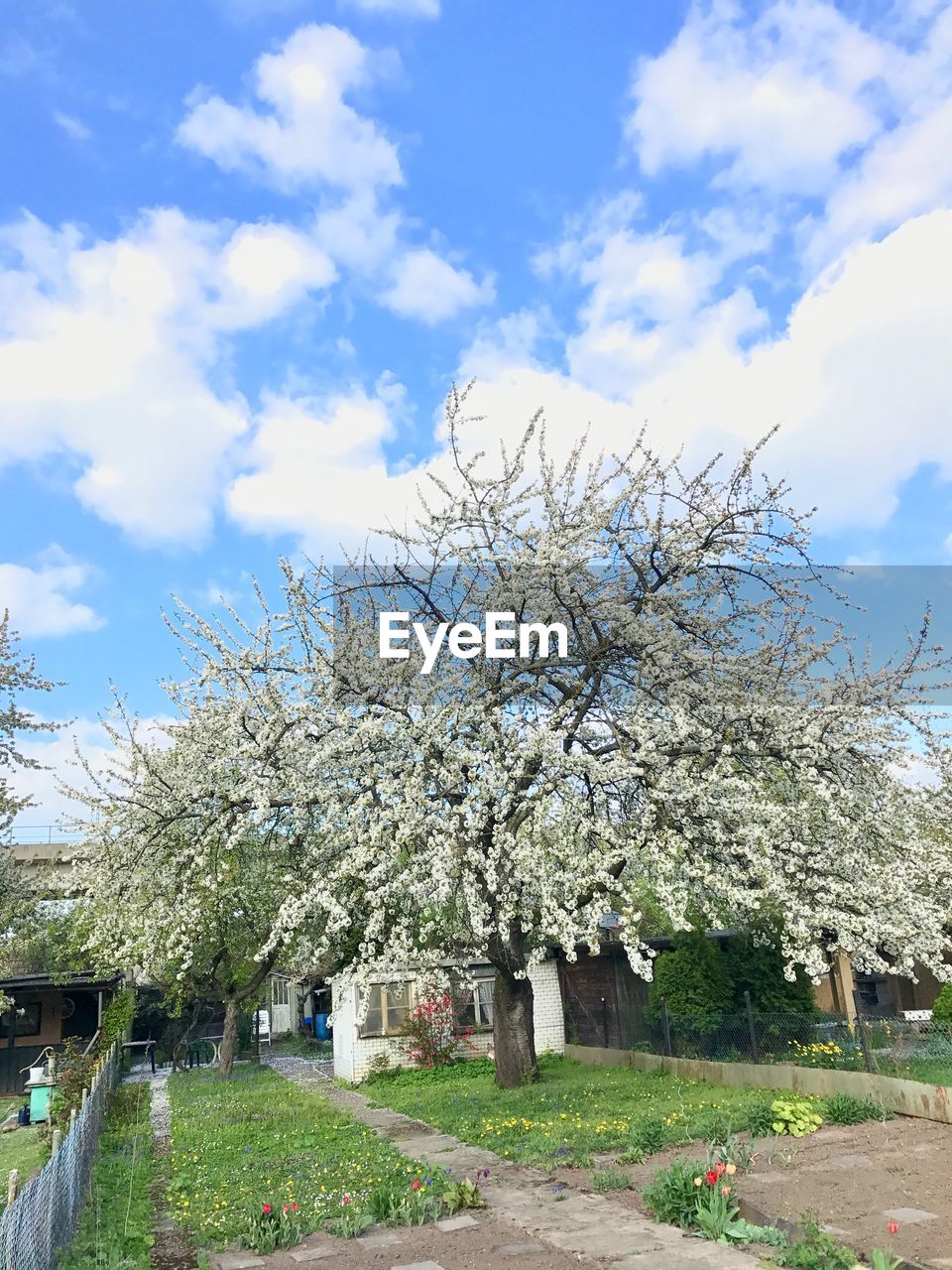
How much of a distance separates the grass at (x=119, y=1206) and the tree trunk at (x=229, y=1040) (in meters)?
9.67

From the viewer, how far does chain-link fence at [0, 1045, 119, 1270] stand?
17.8 feet

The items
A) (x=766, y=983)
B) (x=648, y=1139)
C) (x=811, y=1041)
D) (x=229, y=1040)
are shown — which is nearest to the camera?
(x=648, y=1139)

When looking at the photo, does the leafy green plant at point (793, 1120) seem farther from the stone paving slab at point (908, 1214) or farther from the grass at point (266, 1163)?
the grass at point (266, 1163)

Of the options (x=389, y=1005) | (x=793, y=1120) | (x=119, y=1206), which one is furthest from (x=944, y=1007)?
(x=119, y=1206)

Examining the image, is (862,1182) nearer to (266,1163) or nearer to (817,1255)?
(817,1255)

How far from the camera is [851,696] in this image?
46.5 feet

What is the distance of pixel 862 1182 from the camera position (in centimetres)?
931

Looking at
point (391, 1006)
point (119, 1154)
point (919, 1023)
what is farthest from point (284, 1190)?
point (391, 1006)

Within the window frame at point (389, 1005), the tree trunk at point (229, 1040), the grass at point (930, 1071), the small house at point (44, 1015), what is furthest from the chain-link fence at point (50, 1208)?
the small house at point (44, 1015)

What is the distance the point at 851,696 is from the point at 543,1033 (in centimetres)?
1546

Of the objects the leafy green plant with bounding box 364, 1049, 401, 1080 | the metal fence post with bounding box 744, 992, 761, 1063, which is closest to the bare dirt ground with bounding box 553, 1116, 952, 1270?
the metal fence post with bounding box 744, 992, 761, 1063

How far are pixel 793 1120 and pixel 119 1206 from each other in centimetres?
837

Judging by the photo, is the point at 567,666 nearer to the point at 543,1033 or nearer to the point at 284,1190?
the point at 284,1190

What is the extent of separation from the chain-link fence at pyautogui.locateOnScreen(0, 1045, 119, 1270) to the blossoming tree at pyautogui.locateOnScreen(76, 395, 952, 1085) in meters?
3.51
